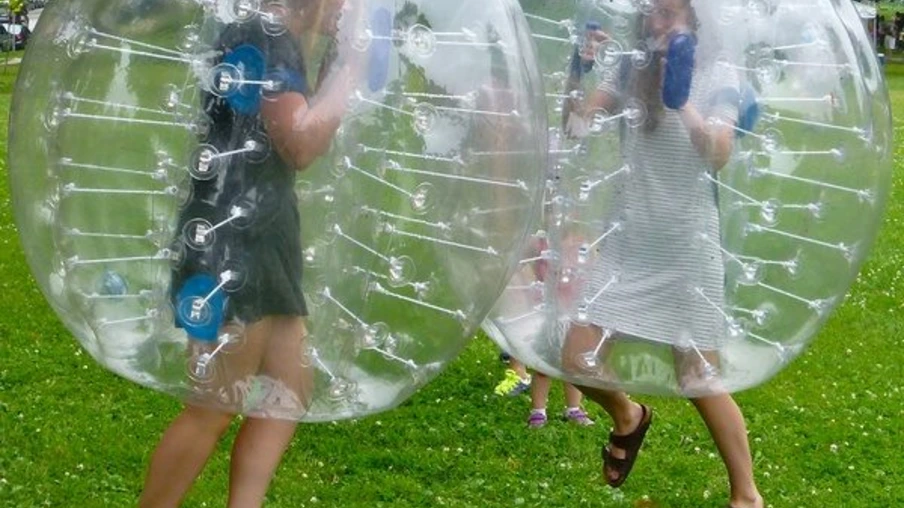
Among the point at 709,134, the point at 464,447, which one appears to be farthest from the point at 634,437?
the point at 709,134

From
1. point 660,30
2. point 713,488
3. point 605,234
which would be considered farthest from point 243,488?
point 713,488

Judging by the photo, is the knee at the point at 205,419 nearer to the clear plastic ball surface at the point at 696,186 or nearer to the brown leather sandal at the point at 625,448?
the clear plastic ball surface at the point at 696,186

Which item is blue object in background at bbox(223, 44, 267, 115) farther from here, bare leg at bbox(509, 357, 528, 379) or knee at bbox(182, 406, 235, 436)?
bare leg at bbox(509, 357, 528, 379)

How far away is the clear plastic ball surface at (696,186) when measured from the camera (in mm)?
A: 3539

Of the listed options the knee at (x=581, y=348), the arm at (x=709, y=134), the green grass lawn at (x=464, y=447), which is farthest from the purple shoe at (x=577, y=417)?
the arm at (x=709, y=134)

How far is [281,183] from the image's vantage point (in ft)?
10.0

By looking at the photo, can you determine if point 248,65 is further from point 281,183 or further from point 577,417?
point 577,417

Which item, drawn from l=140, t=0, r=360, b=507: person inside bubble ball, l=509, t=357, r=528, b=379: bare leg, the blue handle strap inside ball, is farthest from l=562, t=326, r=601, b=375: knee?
l=509, t=357, r=528, b=379: bare leg

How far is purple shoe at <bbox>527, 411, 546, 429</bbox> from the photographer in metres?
5.68

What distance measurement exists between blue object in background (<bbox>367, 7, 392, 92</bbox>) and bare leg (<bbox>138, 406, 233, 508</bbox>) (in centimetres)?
108

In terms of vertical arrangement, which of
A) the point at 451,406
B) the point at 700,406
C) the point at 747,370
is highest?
the point at 747,370

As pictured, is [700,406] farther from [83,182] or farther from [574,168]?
[83,182]

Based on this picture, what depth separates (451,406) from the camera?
5.91 meters

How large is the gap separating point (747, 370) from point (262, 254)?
1.49 m
